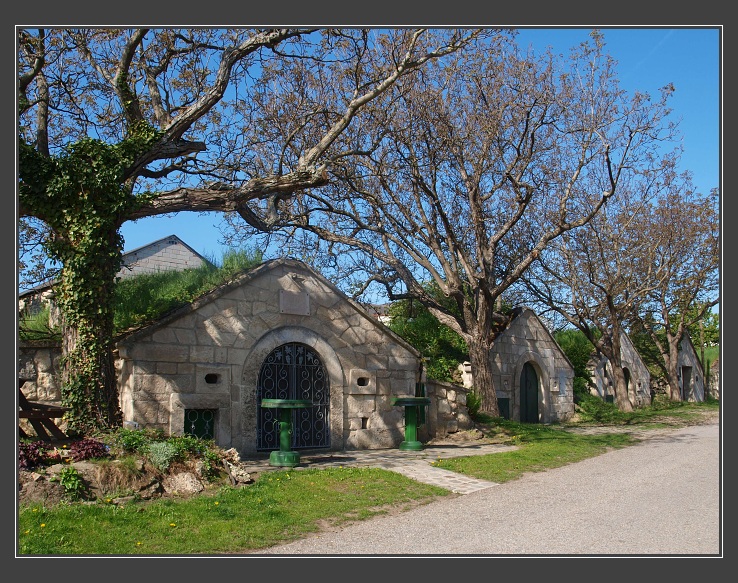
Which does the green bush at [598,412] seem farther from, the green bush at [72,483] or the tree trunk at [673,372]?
the green bush at [72,483]

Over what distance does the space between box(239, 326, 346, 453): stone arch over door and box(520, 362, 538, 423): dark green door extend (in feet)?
32.0

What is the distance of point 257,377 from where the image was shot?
39.6 feet

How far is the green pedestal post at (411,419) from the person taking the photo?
43.6ft

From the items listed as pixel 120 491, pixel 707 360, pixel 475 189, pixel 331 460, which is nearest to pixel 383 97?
pixel 475 189

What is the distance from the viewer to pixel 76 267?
31.6 feet

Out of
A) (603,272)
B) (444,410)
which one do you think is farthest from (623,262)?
(444,410)

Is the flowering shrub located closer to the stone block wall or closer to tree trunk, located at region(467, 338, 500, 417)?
tree trunk, located at region(467, 338, 500, 417)

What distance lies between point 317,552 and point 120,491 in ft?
9.71

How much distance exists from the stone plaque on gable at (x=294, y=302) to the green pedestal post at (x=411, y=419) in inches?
98.6

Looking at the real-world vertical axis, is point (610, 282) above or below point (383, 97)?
below

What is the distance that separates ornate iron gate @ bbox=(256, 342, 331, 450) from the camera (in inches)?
486

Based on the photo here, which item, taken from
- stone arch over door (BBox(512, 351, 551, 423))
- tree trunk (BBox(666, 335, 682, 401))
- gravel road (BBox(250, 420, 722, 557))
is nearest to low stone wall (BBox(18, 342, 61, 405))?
gravel road (BBox(250, 420, 722, 557))

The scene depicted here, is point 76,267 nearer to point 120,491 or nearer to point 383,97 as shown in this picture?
point 120,491

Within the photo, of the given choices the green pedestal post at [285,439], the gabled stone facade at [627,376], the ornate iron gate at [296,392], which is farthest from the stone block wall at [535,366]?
the green pedestal post at [285,439]
